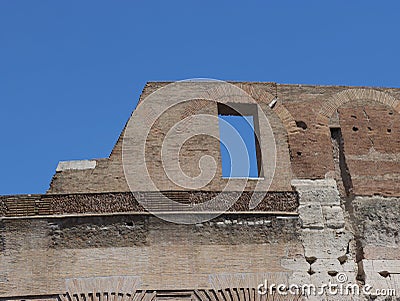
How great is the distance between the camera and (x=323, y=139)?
9.91 meters

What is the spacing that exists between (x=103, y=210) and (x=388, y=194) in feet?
12.0

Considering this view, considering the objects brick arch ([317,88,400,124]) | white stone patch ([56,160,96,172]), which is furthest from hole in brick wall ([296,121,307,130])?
white stone patch ([56,160,96,172])

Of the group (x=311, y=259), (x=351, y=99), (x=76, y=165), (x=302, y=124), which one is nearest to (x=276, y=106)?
(x=302, y=124)

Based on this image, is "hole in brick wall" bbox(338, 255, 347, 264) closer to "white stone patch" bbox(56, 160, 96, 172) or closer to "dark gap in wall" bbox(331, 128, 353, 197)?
"dark gap in wall" bbox(331, 128, 353, 197)

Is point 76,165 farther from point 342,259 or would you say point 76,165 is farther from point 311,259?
point 342,259

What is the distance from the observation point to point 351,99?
406 inches

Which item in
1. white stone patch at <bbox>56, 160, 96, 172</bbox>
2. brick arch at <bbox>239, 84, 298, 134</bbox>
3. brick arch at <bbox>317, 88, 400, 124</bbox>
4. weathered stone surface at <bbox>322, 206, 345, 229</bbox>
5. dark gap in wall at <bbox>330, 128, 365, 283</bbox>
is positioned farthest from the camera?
brick arch at <bbox>317, 88, 400, 124</bbox>

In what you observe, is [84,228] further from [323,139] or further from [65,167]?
[323,139]

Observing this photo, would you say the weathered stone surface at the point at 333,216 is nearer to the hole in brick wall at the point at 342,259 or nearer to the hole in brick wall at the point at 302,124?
the hole in brick wall at the point at 342,259

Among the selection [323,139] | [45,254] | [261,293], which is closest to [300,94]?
[323,139]

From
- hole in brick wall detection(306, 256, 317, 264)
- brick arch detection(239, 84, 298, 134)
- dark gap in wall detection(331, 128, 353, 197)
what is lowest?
hole in brick wall detection(306, 256, 317, 264)

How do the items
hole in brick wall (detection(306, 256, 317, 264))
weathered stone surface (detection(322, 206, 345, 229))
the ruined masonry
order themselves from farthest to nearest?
weathered stone surface (detection(322, 206, 345, 229)) → hole in brick wall (detection(306, 256, 317, 264)) → the ruined masonry

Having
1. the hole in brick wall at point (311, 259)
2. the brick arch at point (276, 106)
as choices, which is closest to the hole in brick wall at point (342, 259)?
the hole in brick wall at point (311, 259)

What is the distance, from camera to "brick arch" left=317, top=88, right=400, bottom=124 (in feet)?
33.2
